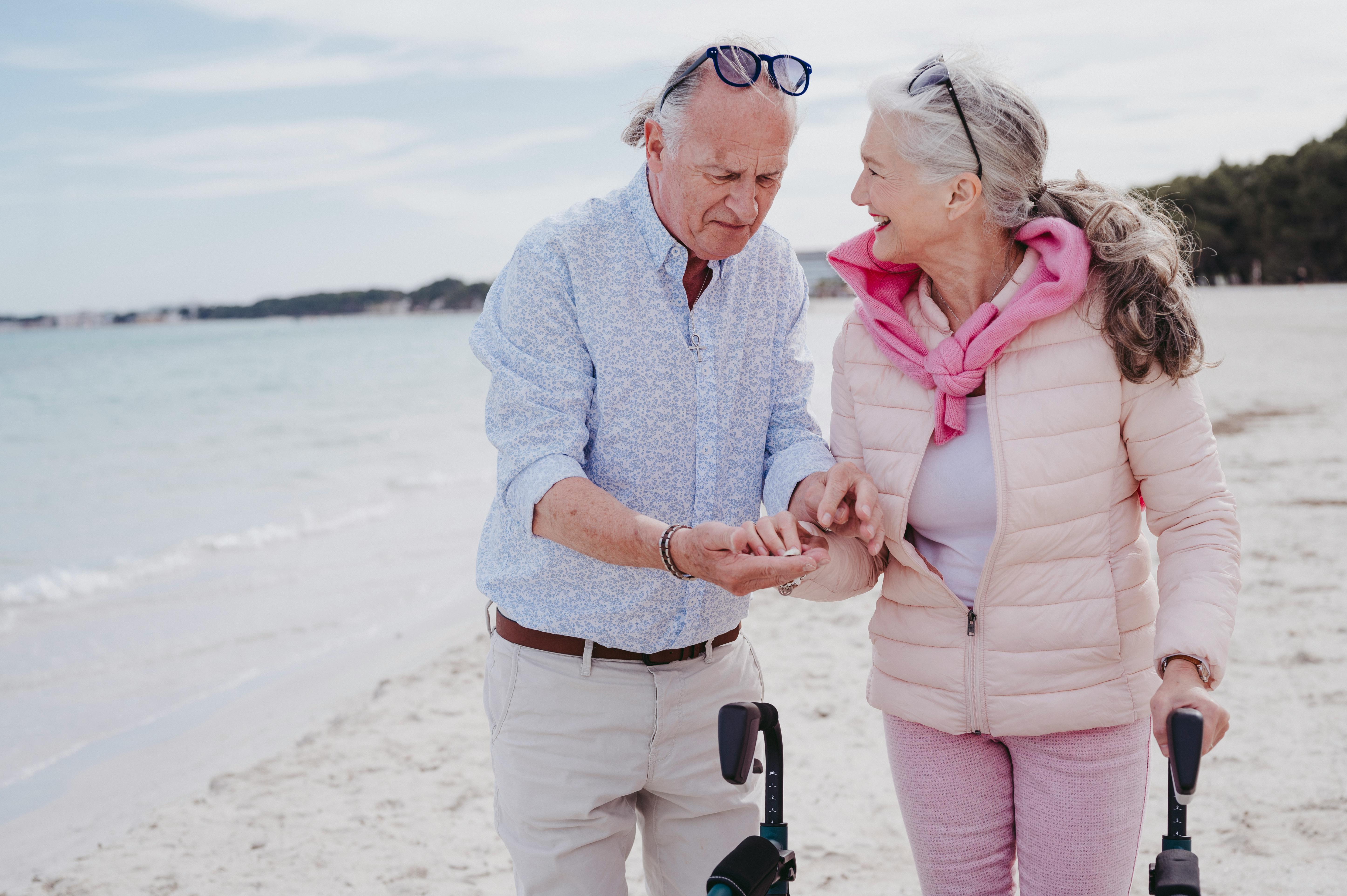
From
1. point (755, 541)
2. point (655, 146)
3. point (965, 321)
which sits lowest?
point (755, 541)

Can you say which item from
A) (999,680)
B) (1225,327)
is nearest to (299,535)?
(999,680)

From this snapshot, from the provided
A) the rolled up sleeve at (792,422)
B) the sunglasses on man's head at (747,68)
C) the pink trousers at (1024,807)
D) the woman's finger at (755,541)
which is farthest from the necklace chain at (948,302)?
the pink trousers at (1024,807)

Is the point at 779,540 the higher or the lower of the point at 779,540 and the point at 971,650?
the higher

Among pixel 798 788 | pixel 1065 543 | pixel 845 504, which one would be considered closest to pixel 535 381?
pixel 845 504

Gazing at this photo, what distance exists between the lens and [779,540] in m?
1.81

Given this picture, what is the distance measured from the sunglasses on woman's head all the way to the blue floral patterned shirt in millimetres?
546

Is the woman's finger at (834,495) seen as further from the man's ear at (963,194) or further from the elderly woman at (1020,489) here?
the man's ear at (963,194)

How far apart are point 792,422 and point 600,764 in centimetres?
88

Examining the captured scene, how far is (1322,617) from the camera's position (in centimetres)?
518

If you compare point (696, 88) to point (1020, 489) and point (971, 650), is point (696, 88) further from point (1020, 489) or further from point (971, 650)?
point (971, 650)

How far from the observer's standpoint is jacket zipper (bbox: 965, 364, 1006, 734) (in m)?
1.88

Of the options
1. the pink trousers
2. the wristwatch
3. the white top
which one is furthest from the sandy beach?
the pink trousers

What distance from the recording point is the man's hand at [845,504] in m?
1.91

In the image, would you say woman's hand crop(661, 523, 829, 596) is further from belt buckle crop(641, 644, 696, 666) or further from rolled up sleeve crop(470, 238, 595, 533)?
belt buckle crop(641, 644, 696, 666)
